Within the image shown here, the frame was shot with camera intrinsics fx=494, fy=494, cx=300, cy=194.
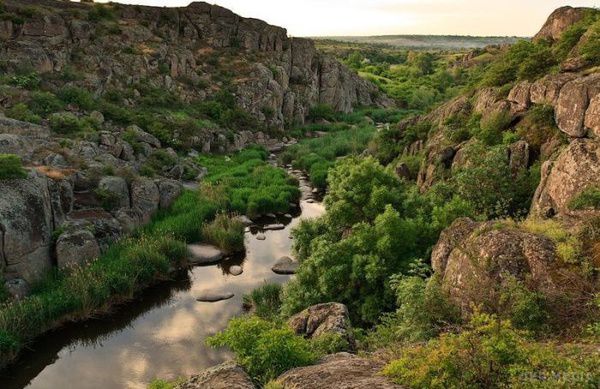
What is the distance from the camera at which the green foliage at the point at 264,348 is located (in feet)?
38.4

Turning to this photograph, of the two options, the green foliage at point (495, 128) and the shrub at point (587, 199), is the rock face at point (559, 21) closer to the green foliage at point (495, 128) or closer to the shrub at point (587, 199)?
the green foliage at point (495, 128)

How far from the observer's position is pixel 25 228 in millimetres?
24578

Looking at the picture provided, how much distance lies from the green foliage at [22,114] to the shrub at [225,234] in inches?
780

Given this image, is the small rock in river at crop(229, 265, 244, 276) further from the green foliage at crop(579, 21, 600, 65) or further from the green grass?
the green foliage at crop(579, 21, 600, 65)

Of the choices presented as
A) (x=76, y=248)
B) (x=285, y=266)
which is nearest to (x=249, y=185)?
(x=285, y=266)

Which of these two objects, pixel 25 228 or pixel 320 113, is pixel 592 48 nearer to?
pixel 25 228

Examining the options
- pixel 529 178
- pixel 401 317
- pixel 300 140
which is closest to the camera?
pixel 401 317

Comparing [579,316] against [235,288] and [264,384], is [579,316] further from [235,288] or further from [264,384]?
[235,288]

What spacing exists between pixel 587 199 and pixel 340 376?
11979mm

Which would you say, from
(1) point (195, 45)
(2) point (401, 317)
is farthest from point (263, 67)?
(2) point (401, 317)

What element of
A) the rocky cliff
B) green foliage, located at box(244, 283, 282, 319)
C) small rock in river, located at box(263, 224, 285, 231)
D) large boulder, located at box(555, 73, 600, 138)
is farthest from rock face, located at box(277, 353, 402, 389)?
small rock in river, located at box(263, 224, 285, 231)

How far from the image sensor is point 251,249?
111 feet

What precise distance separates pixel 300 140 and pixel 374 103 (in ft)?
133

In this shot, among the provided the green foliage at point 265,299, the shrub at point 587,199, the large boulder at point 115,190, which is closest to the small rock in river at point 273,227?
the large boulder at point 115,190
